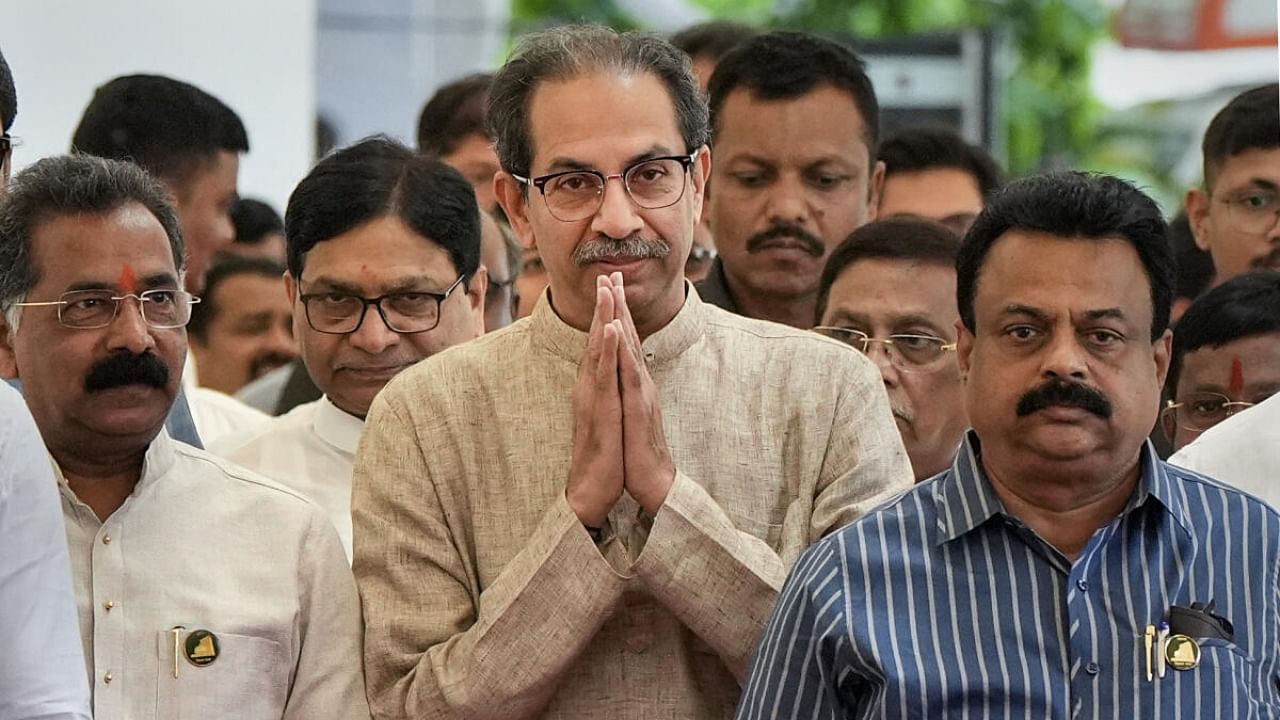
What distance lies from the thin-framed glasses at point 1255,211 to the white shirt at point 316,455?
6.00 ft

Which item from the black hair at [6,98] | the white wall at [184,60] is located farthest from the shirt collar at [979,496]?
the white wall at [184,60]

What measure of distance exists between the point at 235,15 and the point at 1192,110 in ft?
16.2

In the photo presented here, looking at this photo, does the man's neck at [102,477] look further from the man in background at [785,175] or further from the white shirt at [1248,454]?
the white shirt at [1248,454]

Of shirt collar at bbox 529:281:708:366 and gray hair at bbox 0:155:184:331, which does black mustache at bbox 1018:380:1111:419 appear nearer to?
shirt collar at bbox 529:281:708:366

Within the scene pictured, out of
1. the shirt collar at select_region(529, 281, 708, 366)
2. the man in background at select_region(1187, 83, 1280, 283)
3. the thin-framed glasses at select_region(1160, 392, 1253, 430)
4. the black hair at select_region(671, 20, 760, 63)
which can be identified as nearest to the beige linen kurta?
the shirt collar at select_region(529, 281, 708, 366)

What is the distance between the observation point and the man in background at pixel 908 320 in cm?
382

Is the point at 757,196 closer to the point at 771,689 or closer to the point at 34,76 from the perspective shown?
the point at 771,689

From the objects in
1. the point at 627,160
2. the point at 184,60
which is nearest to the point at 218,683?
Result: the point at 627,160

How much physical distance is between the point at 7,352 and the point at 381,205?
74 cm

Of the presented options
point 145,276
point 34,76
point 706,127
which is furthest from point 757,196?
point 34,76

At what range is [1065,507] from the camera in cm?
286

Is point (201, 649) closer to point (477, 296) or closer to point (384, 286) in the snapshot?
point (384, 286)

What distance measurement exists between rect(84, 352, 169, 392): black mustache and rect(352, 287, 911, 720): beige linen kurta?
298 millimetres

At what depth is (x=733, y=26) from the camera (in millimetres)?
5293
